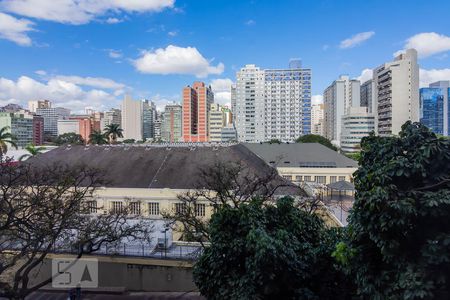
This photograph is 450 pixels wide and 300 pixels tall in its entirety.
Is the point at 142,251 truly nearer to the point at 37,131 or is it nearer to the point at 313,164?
the point at 313,164

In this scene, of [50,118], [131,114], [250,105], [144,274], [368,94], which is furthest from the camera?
[50,118]

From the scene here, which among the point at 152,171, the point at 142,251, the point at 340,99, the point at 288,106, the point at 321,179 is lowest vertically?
the point at 142,251

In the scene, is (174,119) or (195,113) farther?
(174,119)

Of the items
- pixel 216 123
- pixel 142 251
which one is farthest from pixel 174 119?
pixel 142 251

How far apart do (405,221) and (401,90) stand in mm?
80518

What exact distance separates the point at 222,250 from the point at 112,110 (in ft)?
610

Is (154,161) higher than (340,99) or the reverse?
the reverse

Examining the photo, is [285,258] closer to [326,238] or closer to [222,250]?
[222,250]

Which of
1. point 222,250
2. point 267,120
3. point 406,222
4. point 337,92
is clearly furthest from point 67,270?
point 337,92

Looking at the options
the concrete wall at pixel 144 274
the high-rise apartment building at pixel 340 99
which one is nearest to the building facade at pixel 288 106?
the high-rise apartment building at pixel 340 99

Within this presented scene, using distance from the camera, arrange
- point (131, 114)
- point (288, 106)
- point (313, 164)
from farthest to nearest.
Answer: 1. point (131, 114)
2. point (288, 106)
3. point (313, 164)

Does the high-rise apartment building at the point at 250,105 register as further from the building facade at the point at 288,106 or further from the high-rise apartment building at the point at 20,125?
the high-rise apartment building at the point at 20,125

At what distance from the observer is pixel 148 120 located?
172 metres
